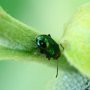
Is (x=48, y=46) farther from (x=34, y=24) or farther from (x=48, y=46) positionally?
(x=34, y=24)

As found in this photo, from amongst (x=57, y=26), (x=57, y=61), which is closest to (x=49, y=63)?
(x=57, y=61)

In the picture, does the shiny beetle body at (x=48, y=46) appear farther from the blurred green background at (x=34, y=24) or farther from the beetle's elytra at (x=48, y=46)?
the blurred green background at (x=34, y=24)

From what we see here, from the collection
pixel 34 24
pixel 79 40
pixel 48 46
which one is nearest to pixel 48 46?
pixel 48 46

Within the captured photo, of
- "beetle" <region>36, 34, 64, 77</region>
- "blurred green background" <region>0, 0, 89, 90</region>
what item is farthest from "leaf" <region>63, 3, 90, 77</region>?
"blurred green background" <region>0, 0, 89, 90</region>

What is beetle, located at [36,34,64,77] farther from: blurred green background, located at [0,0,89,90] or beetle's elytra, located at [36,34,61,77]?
blurred green background, located at [0,0,89,90]

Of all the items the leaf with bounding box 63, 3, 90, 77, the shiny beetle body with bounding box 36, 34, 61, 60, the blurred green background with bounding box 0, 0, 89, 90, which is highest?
the leaf with bounding box 63, 3, 90, 77

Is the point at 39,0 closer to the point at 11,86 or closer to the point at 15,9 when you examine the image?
the point at 15,9

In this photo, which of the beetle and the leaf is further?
the beetle
